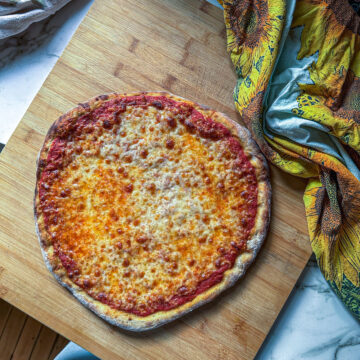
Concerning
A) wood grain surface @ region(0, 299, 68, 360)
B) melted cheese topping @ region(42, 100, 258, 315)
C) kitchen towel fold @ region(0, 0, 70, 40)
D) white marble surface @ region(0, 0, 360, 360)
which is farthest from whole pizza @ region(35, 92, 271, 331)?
wood grain surface @ region(0, 299, 68, 360)

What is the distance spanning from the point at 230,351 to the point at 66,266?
893 mm

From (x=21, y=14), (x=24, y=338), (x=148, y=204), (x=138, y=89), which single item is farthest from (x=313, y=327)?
(x=21, y=14)

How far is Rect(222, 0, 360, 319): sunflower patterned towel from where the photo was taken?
1.94 meters

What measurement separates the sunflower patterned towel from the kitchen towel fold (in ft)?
3.15

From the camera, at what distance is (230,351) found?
2.03 m

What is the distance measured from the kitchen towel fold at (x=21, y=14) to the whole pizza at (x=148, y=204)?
0.61 m

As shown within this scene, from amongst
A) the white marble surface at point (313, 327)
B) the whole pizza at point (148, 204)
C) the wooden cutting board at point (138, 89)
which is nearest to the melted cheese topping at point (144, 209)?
the whole pizza at point (148, 204)

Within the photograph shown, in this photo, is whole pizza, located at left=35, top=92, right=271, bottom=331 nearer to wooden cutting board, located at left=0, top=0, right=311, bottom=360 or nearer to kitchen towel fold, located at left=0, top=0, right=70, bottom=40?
wooden cutting board, located at left=0, top=0, right=311, bottom=360

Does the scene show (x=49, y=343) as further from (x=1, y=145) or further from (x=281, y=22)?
(x=281, y=22)

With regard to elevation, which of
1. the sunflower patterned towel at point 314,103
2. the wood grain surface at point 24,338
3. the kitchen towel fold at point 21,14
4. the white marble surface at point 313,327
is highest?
the sunflower patterned towel at point 314,103

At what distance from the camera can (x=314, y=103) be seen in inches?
77.3

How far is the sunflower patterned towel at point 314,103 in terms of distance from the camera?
1.94 metres

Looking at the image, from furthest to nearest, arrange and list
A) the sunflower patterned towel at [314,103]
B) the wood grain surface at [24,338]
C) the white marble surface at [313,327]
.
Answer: the wood grain surface at [24,338] → the white marble surface at [313,327] → the sunflower patterned towel at [314,103]

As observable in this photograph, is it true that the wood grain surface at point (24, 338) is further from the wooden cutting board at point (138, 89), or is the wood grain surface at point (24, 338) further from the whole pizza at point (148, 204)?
the whole pizza at point (148, 204)
